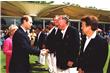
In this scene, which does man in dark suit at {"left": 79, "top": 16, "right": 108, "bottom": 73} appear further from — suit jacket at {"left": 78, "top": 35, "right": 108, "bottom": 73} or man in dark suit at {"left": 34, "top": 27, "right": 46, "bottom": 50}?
man in dark suit at {"left": 34, "top": 27, "right": 46, "bottom": 50}

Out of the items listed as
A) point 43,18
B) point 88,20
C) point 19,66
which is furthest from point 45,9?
point 88,20

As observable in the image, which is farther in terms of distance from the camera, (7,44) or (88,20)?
(7,44)

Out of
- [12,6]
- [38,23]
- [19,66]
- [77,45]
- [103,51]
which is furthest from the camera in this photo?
[38,23]

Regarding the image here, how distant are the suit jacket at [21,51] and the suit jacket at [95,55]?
930 mm

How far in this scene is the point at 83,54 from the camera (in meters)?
3.65

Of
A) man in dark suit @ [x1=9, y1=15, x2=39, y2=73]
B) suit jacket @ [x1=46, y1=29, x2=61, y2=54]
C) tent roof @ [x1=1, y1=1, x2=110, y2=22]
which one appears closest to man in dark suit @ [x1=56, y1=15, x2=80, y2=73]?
suit jacket @ [x1=46, y1=29, x2=61, y2=54]

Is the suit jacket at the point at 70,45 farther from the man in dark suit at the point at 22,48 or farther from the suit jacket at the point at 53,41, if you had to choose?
the man in dark suit at the point at 22,48

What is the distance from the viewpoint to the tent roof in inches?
285

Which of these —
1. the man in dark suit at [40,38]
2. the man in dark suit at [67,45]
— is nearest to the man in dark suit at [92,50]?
the man in dark suit at [67,45]

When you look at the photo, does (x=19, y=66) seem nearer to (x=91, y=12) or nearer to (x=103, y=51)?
(x=103, y=51)

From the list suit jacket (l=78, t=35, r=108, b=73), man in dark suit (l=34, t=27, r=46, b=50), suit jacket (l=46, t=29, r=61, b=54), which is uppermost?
suit jacket (l=78, t=35, r=108, b=73)

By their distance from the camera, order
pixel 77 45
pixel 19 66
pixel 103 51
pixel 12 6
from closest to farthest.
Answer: pixel 103 51 → pixel 19 66 → pixel 77 45 → pixel 12 6

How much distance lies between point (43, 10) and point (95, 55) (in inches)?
167

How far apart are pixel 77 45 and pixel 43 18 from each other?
2.89 meters
